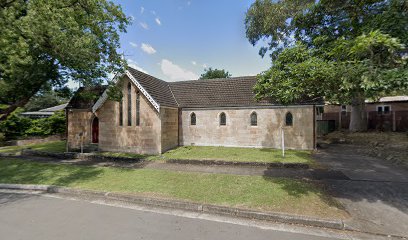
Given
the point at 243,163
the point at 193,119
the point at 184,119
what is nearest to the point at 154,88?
the point at 184,119

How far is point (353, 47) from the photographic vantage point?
5.18m

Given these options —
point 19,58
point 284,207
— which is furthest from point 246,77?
point 19,58

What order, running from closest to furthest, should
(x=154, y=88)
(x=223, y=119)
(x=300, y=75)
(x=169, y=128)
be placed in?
(x=300, y=75)
(x=169, y=128)
(x=154, y=88)
(x=223, y=119)

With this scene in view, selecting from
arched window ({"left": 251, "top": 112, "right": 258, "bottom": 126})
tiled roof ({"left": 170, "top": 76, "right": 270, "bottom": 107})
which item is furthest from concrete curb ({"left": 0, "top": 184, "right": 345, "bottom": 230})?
tiled roof ({"left": 170, "top": 76, "right": 270, "bottom": 107})

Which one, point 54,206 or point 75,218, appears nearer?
point 75,218

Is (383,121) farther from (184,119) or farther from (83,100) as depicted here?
(83,100)

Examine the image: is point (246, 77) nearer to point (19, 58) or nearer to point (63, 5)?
point (63, 5)

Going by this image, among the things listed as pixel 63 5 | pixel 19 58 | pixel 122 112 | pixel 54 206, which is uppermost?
pixel 63 5

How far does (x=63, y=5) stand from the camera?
479 inches

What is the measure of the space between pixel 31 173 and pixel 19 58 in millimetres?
6229

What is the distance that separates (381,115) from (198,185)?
98.1 ft

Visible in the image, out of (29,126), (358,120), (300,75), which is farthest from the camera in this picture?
(358,120)

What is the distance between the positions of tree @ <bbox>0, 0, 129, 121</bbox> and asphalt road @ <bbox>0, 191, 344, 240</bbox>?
8.47 meters

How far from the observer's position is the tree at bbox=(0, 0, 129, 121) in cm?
1123
